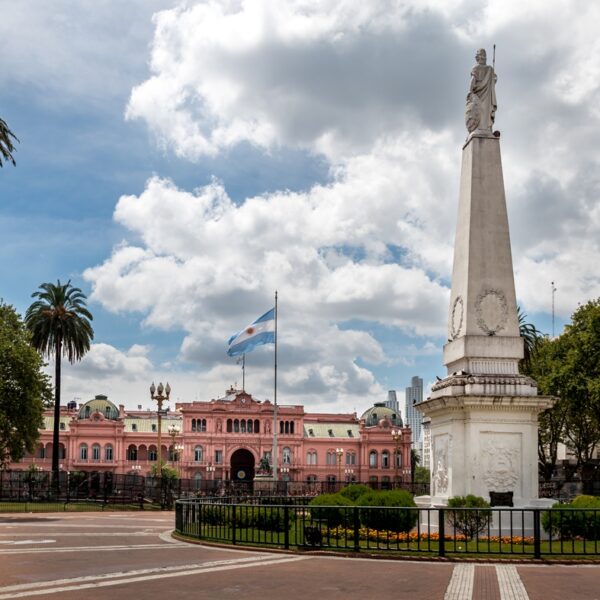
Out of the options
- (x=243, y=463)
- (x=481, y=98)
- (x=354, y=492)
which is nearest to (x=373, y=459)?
(x=243, y=463)

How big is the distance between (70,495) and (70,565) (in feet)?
114

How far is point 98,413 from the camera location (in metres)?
119

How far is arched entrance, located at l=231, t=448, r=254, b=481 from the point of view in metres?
117

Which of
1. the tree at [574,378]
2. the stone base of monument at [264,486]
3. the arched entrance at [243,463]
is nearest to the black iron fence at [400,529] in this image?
the stone base of monument at [264,486]

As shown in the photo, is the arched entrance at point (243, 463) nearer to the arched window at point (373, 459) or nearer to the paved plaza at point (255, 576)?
the arched window at point (373, 459)

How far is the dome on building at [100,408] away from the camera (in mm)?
122162

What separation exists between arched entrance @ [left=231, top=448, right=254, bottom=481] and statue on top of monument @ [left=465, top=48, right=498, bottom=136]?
96.9m

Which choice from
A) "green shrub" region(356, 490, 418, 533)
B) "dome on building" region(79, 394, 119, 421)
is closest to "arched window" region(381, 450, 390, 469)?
"dome on building" region(79, 394, 119, 421)

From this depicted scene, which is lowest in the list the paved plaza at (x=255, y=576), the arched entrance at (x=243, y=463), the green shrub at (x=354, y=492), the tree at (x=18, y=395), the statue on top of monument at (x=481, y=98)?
the arched entrance at (x=243, y=463)

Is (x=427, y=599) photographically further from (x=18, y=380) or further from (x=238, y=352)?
(x=18, y=380)

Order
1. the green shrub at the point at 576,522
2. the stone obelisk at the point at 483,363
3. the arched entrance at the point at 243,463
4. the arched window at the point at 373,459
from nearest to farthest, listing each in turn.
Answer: the green shrub at the point at 576,522
the stone obelisk at the point at 483,363
the arched entrance at the point at 243,463
the arched window at the point at 373,459

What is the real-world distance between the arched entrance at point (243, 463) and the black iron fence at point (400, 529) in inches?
3837

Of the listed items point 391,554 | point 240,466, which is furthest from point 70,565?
point 240,466

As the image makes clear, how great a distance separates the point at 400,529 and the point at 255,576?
557 cm
